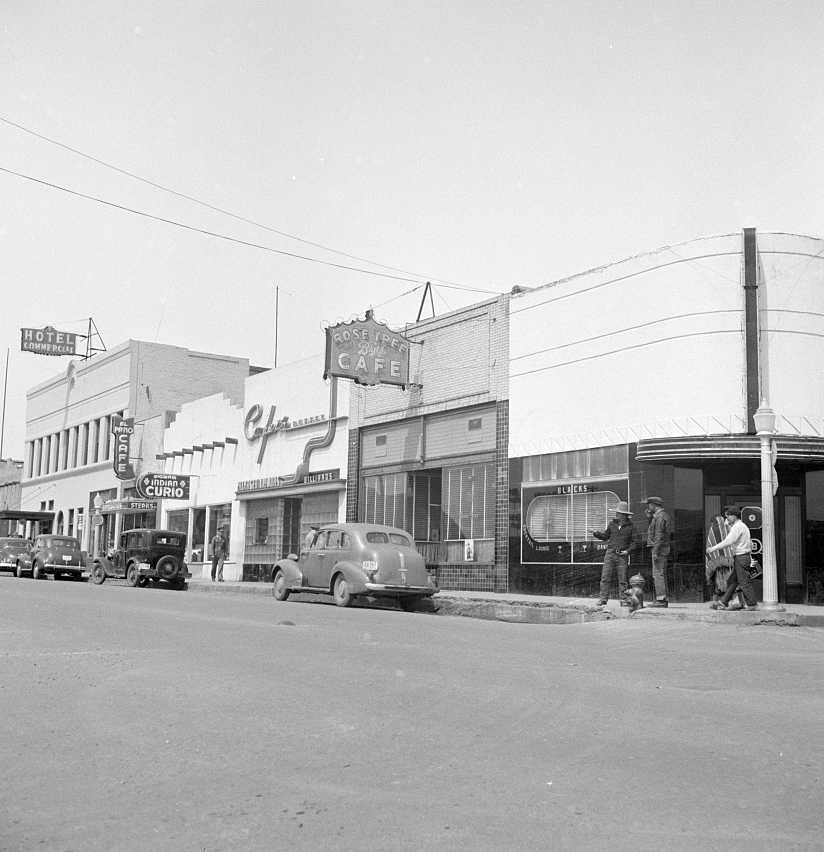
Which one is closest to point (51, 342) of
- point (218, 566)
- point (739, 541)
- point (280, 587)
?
point (218, 566)

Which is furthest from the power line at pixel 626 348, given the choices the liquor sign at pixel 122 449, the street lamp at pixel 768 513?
the liquor sign at pixel 122 449

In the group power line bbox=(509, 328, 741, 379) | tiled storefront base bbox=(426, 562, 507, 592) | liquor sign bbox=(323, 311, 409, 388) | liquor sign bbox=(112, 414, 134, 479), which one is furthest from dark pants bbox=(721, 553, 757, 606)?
liquor sign bbox=(112, 414, 134, 479)

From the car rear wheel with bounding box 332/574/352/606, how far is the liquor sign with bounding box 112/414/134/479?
2554 centimetres

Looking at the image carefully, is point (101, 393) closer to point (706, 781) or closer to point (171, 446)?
point (171, 446)

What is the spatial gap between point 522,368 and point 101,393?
3146 centimetres

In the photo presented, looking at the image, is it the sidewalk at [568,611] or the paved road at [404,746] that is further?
the sidewalk at [568,611]

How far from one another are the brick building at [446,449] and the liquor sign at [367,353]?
0.65 meters

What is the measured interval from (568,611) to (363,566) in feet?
13.4

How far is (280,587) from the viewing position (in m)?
22.5

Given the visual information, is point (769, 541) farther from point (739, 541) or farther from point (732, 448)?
point (732, 448)

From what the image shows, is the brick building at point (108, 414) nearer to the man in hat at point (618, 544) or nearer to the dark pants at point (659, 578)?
the man in hat at point (618, 544)

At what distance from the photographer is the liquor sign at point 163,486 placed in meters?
37.6

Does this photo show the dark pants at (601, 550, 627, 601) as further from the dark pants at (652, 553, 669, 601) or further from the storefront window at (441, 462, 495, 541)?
the storefront window at (441, 462, 495, 541)

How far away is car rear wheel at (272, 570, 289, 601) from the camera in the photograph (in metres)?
22.4
